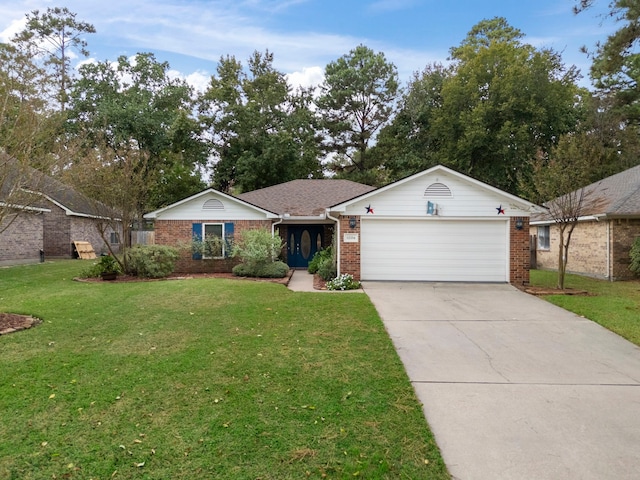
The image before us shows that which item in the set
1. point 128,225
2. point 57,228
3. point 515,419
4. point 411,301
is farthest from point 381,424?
point 57,228

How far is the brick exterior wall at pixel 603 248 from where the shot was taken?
1376cm

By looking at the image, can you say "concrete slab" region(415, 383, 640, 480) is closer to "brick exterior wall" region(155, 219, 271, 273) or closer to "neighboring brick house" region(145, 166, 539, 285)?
"neighboring brick house" region(145, 166, 539, 285)

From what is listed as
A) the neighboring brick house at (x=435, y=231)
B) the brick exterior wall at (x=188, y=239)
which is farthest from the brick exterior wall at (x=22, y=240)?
the neighboring brick house at (x=435, y=231)

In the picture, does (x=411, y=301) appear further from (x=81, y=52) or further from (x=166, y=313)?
(x=81, y=52)

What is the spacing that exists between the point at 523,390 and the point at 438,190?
28.8 feet

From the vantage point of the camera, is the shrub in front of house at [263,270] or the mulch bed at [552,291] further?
the shrub in front of house at [263,270]

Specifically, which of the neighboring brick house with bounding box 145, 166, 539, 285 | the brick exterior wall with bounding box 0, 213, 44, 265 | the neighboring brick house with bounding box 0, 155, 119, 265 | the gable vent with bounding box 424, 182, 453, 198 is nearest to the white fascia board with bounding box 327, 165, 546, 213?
the neighboring brick house with bounding box 145, 166, 539, 285

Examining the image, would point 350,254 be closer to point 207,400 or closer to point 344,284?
point 344,284

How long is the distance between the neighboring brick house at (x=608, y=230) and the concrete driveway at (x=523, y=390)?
22.8 feet

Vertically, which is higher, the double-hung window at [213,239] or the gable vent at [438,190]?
the gable vent at [438,190]

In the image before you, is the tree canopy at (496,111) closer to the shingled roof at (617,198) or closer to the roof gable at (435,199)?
the shingled roof at (617,198)

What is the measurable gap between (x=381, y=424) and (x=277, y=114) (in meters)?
29.7

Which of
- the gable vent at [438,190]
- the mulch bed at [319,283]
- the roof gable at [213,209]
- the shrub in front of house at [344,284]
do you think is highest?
the gable vent at [438,190]

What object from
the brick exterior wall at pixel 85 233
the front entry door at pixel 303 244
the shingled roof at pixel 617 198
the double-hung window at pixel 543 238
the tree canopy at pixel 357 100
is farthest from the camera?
the tree canopy at pixel 357 100
